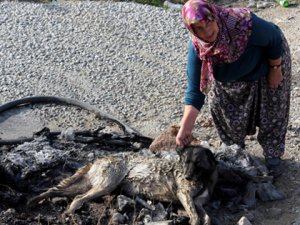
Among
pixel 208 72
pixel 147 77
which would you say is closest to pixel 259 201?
pixel 208 72

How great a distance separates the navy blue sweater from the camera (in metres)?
4.45

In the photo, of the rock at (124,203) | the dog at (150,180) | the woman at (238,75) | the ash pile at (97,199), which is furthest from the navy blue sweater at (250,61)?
the rock at (124,203)

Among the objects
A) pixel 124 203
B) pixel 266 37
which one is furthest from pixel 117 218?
pixel 266 37

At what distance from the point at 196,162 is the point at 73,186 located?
92 cm

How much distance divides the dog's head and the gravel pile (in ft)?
4.80

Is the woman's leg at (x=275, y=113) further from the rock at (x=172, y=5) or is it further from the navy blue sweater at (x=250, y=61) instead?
the rock at (x=172, y=5)

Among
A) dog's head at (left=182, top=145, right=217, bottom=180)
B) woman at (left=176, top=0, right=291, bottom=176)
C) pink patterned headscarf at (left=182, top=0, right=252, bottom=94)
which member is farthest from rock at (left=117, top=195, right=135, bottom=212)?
pink patterned headscarf at (left=182, top=0, right=252, bottom=94)

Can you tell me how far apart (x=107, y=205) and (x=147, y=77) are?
8.19ft

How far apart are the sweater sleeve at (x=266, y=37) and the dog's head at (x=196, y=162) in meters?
0.80

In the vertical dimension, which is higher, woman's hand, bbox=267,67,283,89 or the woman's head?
the woman's head

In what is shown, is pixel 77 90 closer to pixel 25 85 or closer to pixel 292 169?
pixel 25 85

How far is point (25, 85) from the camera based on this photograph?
6875mm

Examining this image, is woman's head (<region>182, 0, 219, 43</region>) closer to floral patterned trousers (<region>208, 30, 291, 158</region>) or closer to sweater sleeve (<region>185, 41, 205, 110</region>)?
sweater sleeve (<region>185, 41, 205, 110</region>)

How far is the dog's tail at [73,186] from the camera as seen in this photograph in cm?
477
